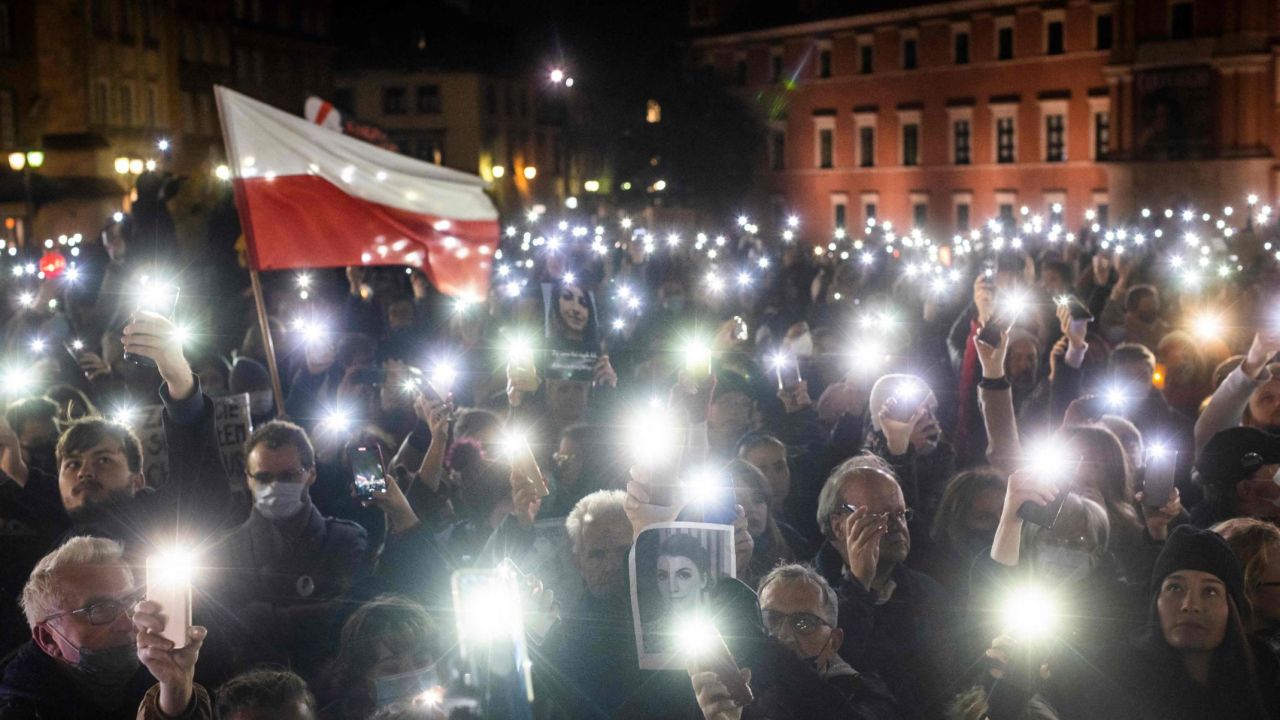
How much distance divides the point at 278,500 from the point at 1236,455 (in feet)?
12.5

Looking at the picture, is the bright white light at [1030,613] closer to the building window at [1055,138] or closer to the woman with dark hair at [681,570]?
the woman with dark hair at [681,570]

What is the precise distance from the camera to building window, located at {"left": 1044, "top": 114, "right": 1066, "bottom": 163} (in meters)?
53.3

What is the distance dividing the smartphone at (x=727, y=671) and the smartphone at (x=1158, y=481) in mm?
2428

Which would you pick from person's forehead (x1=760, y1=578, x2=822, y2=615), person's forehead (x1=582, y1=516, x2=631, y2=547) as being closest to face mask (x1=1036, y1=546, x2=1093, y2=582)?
person's forehead (x1=760, y1=578, x2=822, y2=615)

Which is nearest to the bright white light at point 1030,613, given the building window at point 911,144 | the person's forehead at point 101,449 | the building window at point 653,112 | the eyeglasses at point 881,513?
the eyeglasses at point 881,513

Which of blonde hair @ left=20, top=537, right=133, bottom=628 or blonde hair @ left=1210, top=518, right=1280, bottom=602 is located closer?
blonde hair @ left=20, top=537, right=133, bottom=628

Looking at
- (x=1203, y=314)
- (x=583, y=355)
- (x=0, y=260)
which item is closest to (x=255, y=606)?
(x=583, y=355)

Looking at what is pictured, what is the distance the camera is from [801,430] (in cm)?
824

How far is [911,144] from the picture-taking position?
2315 inches

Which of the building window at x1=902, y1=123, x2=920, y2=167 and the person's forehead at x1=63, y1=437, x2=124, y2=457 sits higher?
the building window at x1=902, y1=123, x2=920, y2=167

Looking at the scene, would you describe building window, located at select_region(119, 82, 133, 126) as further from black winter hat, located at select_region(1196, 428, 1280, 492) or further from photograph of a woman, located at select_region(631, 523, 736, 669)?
photograph of a woman, located at select_region(631, 523, 736, 669)

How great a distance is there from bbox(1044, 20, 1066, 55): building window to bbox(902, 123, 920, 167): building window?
262 inches

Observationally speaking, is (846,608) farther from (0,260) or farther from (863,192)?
(863,192)

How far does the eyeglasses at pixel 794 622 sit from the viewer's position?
4.70 metres
